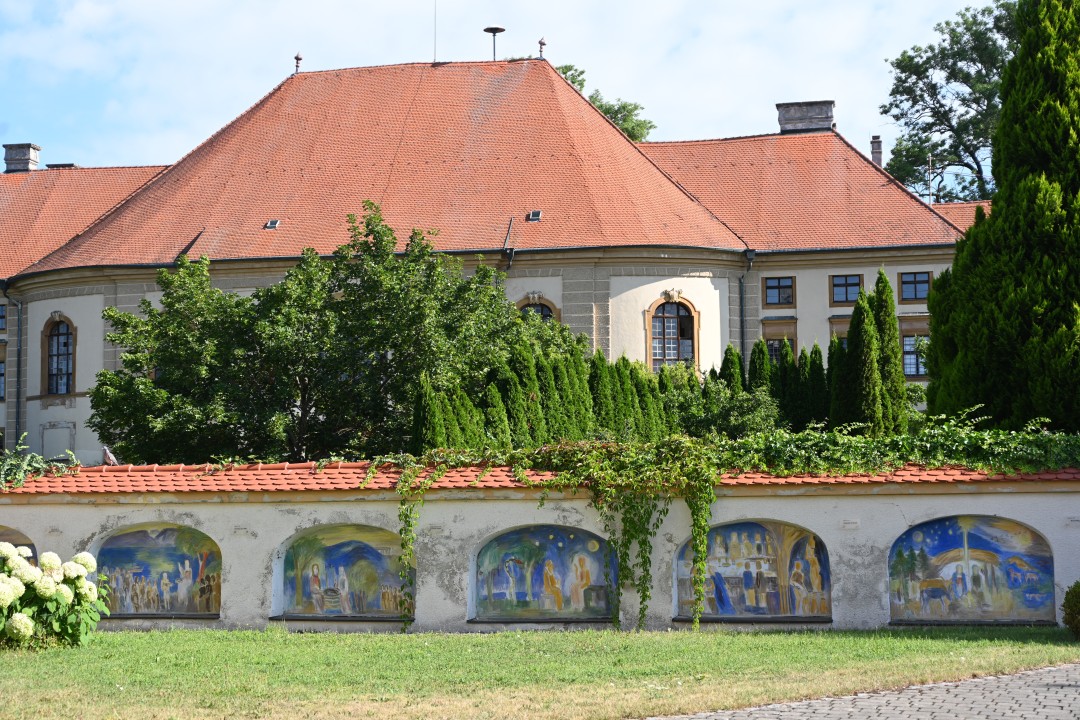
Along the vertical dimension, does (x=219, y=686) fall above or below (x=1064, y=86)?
below

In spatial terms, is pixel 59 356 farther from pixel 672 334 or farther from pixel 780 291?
pixel 780 291

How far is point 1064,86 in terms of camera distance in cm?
2022

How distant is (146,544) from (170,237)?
2013cm

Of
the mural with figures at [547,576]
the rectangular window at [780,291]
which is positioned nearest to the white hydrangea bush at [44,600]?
the mural with figures at [547,576]

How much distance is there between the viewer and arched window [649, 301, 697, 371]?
3534 centimetres

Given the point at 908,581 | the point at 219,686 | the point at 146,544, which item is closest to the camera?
the point at 219,686

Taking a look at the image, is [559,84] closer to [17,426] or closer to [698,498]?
[17,426]

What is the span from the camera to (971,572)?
1694 centimetres

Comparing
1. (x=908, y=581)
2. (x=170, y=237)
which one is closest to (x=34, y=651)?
(x=908, y=581)

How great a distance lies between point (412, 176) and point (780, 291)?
10206 mm

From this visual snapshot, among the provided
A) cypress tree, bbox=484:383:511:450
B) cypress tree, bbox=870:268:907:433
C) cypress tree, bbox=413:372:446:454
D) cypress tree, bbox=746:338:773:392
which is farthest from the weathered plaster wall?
cypress tree, bbox=746:338:773:392

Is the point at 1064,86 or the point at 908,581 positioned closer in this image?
the point at 908,581

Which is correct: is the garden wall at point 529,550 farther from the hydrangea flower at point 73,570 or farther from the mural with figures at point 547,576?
the hydrangea flower at point 73,570

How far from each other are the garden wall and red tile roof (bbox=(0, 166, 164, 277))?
2418 cm
